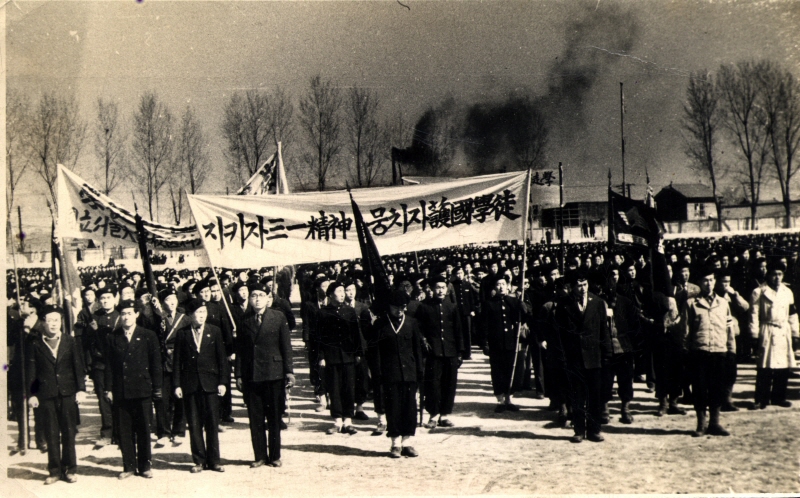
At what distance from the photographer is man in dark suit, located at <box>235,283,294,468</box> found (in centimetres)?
546

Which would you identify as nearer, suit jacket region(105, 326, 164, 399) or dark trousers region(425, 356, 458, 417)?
suit jacket region(105, 326, 164, 399)

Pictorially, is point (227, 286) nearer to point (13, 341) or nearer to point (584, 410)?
point (13, 341)

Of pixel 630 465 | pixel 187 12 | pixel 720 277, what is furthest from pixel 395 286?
pixel 187 12

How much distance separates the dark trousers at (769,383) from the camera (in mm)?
6282

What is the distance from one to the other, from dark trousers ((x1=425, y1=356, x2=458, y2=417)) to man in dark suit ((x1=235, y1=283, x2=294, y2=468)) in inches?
66.0

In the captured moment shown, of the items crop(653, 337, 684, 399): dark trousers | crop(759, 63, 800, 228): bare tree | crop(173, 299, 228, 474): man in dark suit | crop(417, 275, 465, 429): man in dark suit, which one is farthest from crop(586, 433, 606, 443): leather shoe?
crop(759, 63, 800, 228): bare tree

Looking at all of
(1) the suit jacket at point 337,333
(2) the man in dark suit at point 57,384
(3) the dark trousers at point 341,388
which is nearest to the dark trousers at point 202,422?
(2) the man in dark suit at point 57,384

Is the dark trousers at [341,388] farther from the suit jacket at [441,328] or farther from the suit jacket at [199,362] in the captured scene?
the suit jacket at [199,362]

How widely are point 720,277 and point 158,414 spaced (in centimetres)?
648

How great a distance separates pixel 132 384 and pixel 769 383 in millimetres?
6854

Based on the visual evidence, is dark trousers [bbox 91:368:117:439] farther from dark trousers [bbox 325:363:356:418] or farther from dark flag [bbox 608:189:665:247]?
dark flag [bbox 608:189:665:247]

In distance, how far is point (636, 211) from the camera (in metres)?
6.87

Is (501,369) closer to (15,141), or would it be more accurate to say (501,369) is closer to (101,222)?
(101,222)

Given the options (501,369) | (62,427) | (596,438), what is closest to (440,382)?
(501,369)
